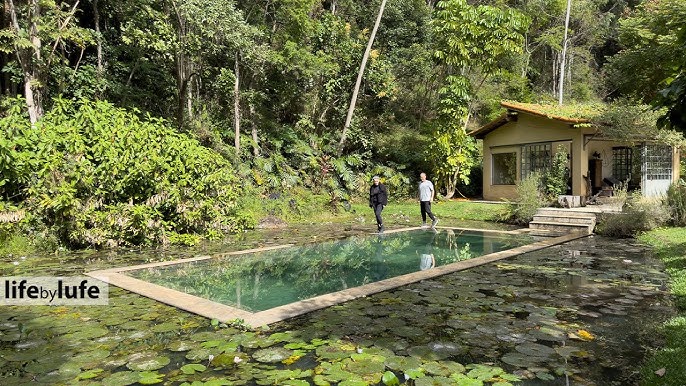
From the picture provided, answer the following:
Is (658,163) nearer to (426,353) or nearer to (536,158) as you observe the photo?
(536,158)

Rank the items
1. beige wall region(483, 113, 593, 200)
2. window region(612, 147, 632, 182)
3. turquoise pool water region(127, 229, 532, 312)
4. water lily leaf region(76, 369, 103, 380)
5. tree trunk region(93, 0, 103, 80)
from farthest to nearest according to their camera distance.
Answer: window region(612, 147, 632, 182) → beige wall region(483, 113, 593, 200) → tree trunk region(93, 0, 103, 80) → turquoise pool water region(127, 229, 532, 312) → water lily leaf region(76, 369, 103, 380)

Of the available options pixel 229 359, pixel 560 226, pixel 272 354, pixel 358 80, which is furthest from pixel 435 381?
pixel 358 80

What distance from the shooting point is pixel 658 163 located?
49.3ft

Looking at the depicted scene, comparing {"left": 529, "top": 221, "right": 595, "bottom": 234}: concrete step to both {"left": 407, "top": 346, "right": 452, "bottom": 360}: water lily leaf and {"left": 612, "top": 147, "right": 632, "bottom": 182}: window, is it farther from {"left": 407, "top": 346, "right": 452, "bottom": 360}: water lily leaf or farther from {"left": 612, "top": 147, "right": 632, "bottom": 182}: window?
{"left": 407, "top": 346, "right": 452, "bottom": 360}: water lily leaf

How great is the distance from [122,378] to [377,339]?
199 centimetres

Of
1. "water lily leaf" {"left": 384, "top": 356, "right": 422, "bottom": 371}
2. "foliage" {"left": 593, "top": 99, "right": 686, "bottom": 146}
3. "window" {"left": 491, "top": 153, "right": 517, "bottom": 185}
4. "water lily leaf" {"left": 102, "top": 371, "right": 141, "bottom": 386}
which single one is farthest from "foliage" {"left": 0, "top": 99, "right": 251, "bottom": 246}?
"window" {"left": 491, "top": 153, "right": 517, "bottom": 185}

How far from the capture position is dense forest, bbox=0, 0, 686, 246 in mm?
8570

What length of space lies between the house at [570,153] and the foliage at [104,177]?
1268cm

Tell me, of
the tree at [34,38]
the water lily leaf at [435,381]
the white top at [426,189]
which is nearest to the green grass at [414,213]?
the white top at [426,189]

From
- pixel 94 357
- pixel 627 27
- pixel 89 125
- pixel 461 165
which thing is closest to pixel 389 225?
pixel 461 165

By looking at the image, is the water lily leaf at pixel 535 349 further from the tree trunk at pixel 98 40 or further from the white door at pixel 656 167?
the tree trunk at pixel 98 40

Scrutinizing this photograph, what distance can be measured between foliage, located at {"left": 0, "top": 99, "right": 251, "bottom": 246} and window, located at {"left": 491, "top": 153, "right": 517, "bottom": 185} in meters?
13.8

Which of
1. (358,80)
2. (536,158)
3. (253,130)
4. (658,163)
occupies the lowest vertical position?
(658,163)

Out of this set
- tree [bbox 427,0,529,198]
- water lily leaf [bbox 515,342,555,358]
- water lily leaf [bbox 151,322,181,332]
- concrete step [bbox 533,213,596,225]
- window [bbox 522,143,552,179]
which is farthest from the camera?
tree [bbox 427,0,529,198]
